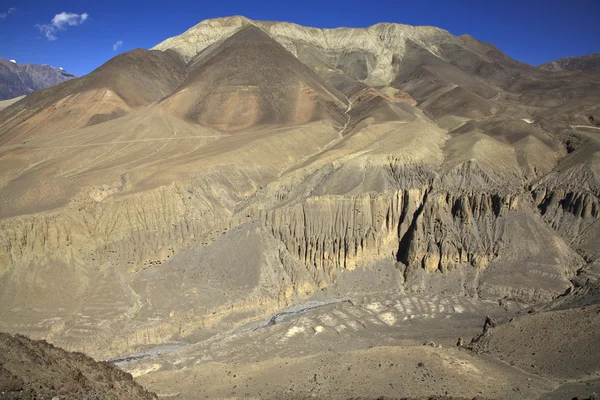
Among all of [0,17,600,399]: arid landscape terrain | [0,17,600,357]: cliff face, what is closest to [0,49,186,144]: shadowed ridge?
[0,17,600,399]: arid landscape terrain

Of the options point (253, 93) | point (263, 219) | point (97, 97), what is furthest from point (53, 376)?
point (97, 97)

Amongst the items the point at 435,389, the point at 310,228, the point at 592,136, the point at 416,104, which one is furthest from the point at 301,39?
the point at 435,389

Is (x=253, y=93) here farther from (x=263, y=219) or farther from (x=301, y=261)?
(x=301, y=261)

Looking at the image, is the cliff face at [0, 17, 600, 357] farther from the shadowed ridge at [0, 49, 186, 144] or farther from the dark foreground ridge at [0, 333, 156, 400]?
the shadowed ridge at [0, 49, 186, 144]

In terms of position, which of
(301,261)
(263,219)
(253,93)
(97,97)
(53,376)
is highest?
(97,97)

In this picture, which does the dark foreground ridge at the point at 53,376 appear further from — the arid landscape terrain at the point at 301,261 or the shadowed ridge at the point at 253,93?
the shadowed ridge at the point at 253,93

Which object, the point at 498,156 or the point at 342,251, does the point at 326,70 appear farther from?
the point at 342,251

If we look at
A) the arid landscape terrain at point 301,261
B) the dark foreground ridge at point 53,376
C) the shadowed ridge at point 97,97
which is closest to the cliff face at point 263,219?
the arid landscape terrain at point 301,261
